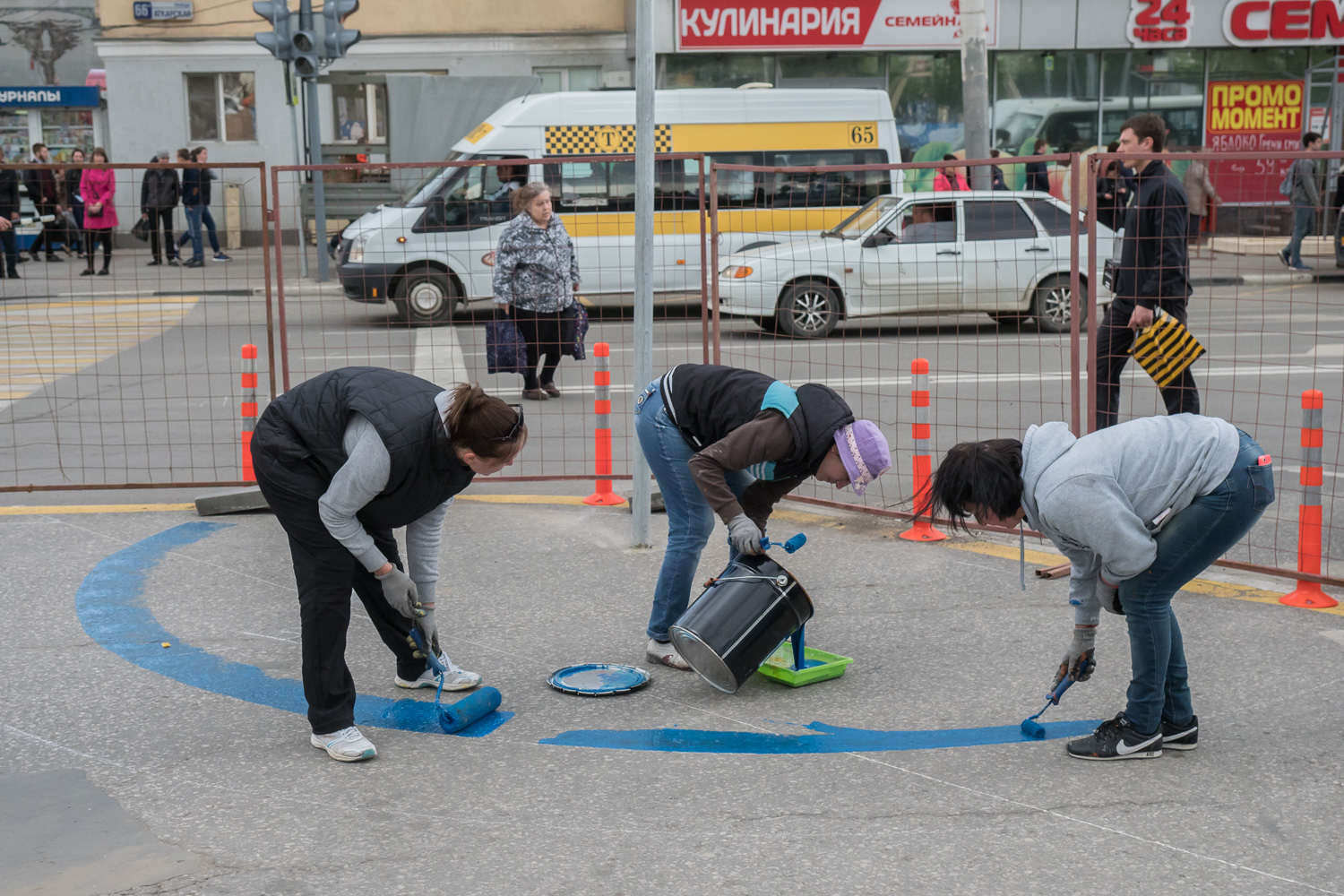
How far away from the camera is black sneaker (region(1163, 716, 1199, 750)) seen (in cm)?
403

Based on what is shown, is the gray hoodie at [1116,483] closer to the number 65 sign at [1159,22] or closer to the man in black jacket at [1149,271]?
the man in black jacket at [1149,271]

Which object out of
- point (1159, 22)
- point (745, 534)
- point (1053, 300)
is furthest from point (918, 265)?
point (1159, 22)

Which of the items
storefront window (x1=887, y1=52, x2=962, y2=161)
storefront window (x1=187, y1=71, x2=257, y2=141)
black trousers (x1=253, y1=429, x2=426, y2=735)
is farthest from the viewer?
storefront window (x1=187, y1=71, x2=257, y2=141)

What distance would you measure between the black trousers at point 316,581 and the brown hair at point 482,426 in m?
0.49

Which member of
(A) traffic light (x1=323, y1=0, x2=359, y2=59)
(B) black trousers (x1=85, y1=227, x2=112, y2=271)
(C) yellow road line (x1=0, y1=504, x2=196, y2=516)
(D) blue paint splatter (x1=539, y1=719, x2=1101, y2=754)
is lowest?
(D) blue paint splatter (x1=539, y1=719, x2=1101, y2=754)

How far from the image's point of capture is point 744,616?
4.30 meters

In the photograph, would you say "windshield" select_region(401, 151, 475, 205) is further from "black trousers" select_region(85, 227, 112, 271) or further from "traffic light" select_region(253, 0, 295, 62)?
"traffic light" select_region(253, 0, 295, 62)

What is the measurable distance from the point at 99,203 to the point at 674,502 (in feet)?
27.7

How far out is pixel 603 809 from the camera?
369 centimetres

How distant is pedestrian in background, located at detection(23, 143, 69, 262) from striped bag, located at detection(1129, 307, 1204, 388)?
9620mm

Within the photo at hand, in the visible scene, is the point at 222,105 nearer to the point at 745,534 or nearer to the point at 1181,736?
the point at 745,534

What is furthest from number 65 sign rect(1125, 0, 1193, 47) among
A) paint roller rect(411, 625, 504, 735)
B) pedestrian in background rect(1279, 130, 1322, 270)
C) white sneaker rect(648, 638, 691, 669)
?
paint roller rect(411, 625, 504, 735)

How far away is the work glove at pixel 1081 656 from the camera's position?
3855mm

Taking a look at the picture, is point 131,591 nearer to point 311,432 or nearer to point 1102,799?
point 311,432
